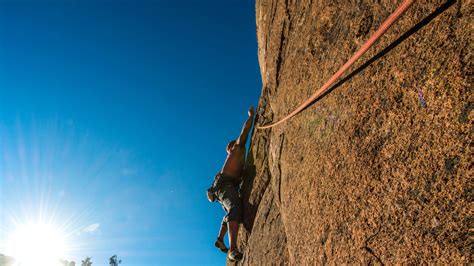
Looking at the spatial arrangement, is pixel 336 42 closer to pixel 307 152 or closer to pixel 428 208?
pixel 307 152

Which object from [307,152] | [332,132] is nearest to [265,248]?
[307,152]

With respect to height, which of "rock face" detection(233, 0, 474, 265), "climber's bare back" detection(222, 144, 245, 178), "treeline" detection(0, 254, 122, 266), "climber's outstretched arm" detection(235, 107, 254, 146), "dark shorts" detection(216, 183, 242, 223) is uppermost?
"treeline" detection(0, 254, 122, 266)

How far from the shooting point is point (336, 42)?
2.79 m

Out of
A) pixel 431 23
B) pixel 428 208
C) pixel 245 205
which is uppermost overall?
pixel 245 205

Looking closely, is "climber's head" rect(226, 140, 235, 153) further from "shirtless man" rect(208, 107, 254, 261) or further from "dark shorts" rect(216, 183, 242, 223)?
"dark shorts" rect(216, 183, 242, 223)

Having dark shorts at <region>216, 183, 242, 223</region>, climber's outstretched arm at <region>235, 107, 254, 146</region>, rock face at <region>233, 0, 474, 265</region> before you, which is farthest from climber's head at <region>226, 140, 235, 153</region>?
rock face at <region>233, 0, 474, 265</region>

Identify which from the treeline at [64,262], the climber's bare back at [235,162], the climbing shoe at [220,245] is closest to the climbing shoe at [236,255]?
the climbing shoe at [220,245]

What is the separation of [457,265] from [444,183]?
421 mm

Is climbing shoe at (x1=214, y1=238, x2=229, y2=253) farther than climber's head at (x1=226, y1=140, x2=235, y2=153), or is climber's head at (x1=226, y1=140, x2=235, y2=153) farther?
climber's head at (x1=226, y1=140, x2=235, y2=153)

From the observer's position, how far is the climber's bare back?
248 inches

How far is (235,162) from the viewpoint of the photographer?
252 inches

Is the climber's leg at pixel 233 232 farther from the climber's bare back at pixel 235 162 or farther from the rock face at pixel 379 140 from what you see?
the rock face at pixel 379 140

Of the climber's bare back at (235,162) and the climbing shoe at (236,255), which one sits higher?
the climber's bare back at (235,162)

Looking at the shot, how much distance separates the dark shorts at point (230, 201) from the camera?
5535 millimetres
